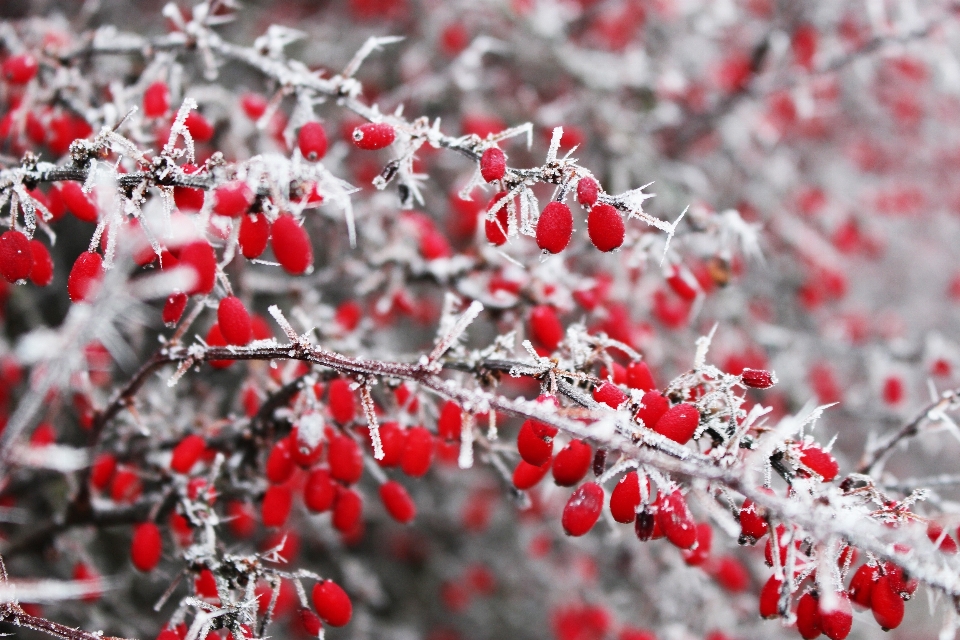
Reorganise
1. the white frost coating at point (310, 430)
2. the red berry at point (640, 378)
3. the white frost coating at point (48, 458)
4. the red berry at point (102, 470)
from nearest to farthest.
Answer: the white frost coating at point (48, 458) < the white frost coating at point (310, 430) < the red berry at point (640, 378) < the red berry at point (102, 470)

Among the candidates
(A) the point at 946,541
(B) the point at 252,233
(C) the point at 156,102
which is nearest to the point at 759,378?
(A) the point at 946,541

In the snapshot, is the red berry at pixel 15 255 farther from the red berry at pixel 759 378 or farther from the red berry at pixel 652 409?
the red berry at pixel 759 378

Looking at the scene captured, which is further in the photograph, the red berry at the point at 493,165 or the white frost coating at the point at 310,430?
the white frost coating at the point at 310,430

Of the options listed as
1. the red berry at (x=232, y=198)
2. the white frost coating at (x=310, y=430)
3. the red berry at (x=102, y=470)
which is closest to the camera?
the red berry at (x=232, y=198)

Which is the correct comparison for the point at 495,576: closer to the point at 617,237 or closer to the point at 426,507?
the point at 426,507

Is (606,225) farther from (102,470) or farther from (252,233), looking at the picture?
(102,470)

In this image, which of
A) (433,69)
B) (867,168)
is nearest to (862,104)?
(867,168)

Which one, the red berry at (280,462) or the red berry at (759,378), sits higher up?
the red berry at (759,378)

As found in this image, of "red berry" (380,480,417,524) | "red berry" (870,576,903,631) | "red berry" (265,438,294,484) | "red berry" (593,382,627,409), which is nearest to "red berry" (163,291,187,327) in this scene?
"red berry" (265,438,294,484)

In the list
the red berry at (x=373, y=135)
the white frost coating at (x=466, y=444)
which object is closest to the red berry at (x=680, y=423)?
the white frost coating at (x=466, y=444)
